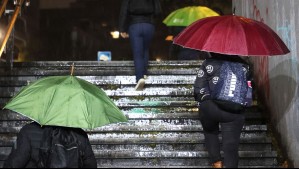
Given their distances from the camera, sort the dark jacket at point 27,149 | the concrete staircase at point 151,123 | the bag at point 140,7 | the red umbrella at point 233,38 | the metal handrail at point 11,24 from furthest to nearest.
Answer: the metal handrail at point 11,24 < the bag at point 140,7 < the concrete staircase at point 151,123 < the red umbrella at point 233,38 < the dark jacket at point 27,149

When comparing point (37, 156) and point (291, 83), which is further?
point (291, 83)

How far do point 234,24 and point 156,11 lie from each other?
10.6 ft

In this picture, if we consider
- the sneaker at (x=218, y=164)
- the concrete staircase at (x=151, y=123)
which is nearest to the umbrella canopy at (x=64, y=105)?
the sneaker at (x=218, y=164)

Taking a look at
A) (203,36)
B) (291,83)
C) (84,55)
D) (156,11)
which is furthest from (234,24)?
(84,55)

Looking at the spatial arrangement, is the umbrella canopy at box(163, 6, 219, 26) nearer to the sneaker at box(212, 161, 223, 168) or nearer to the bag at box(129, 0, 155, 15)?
the bag at box(129, 0, 155, 15)

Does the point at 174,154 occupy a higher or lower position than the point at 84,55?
lower

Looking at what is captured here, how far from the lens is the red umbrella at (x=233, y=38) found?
4.30 meters

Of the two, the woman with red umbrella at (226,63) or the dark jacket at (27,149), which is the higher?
the woman with red umbrella at (226,63)

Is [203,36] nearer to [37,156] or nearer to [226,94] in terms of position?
[226,94]

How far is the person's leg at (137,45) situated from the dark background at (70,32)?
35.7 feet

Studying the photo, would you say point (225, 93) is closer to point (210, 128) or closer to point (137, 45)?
point (210, 128)

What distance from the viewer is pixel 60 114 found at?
344 centimetres

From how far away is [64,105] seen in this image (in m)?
3.47

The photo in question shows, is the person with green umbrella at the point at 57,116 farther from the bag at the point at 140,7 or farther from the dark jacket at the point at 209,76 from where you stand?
the bag at the point at 140,7
